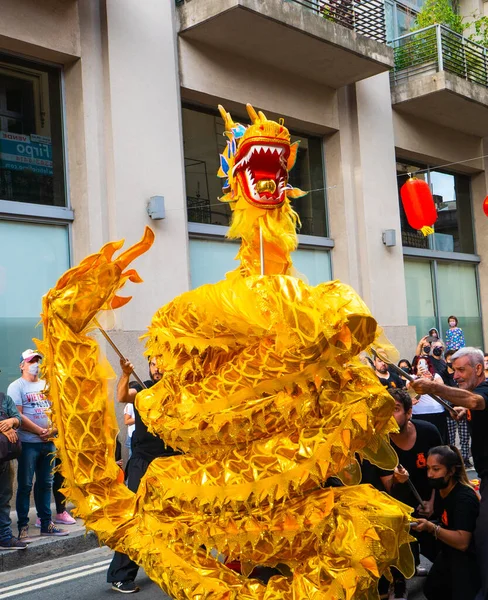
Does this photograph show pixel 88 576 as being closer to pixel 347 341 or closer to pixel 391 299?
pixel 347 341

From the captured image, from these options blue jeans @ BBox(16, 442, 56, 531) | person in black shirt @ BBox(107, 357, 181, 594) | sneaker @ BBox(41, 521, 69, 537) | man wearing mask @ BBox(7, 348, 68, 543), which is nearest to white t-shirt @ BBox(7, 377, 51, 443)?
man wearing mask @ BBox(7, 348, 68, 543)

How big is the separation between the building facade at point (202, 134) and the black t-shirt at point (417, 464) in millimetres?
3933

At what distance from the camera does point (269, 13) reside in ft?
29.1

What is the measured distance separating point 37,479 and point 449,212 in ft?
→ 32.1

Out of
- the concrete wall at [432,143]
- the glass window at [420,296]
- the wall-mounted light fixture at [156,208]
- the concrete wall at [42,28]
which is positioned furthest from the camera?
the glass window at [420,296]

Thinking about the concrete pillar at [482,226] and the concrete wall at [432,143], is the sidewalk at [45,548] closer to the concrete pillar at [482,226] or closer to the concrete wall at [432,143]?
the concrete wall at [432,143]

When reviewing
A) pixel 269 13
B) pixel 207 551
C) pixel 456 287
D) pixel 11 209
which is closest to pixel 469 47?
pixel 456 287

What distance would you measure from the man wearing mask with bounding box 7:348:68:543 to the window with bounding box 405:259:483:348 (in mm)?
7355

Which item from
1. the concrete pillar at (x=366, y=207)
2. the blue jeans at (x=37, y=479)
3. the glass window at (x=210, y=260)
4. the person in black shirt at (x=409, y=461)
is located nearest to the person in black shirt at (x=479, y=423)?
the person in black shirt at (x=409, y=461)

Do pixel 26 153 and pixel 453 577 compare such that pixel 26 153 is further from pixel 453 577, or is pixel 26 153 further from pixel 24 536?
pixel 453 577

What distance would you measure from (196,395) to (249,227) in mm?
752

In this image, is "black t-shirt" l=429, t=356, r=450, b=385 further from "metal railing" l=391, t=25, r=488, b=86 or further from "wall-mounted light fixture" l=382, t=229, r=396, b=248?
"metal railing" l=391, t=25, r=488, b=86

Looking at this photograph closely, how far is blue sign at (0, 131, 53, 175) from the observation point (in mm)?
7643

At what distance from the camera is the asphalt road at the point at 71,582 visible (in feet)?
15.8
